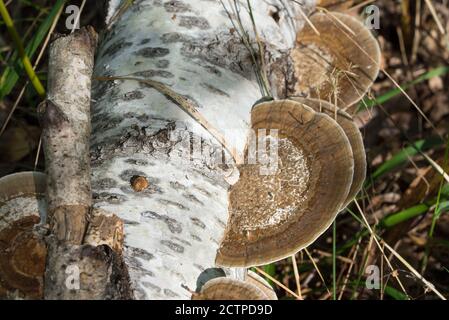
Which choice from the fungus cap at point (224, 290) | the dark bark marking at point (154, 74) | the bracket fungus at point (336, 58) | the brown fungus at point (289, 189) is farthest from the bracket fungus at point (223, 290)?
the bracket fungus at point (336, 58)

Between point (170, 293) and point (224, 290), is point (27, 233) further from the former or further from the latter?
point (224, 290)

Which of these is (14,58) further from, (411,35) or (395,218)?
(411,35)

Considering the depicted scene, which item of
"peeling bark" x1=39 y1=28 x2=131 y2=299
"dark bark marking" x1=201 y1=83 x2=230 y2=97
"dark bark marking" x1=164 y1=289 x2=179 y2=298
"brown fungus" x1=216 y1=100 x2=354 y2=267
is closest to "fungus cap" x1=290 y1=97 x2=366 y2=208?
"brown fungus" x1=216 y1=100 x2=354 y2=267

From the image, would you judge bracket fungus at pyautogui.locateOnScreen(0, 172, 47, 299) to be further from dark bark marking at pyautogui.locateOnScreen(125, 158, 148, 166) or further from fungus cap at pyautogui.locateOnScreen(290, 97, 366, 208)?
fungus cap at pyautogui.locateOnScreen(290, 97, 366, 208)

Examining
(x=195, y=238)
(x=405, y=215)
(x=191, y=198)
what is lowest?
(x=405, y=215)

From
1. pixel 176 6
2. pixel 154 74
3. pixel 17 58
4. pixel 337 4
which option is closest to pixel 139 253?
pixel 154 74
